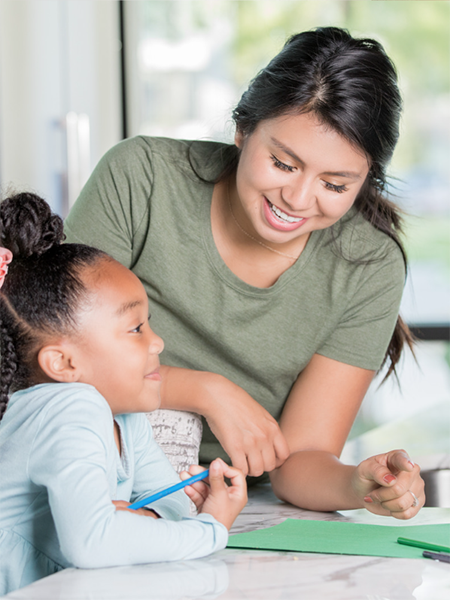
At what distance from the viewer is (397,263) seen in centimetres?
129

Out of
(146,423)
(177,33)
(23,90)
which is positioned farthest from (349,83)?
(177,33)

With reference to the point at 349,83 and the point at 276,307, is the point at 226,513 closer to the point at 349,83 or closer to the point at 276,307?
the point at 276,307

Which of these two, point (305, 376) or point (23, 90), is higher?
point (23, 90)

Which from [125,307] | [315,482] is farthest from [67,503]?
→ [315,482]

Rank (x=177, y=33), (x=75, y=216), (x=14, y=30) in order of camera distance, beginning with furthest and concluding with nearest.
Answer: (x=177, y=33)
(x=14, y=30)
(x=75, y=216)

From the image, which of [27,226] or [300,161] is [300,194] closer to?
[300,161]

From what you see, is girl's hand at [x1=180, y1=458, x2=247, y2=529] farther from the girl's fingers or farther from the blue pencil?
the girl's fingers

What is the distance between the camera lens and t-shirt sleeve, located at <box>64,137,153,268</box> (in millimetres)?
1256

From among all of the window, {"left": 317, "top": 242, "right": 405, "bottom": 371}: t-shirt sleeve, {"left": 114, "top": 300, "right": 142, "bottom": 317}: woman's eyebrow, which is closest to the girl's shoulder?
{"left": 114, "top": 300, "right": 142, "bottom": 317}: woman's eyebrow

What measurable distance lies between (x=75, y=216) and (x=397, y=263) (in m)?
0.60

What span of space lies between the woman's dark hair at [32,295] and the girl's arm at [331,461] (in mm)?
455

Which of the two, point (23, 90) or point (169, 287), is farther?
point (23, 90)

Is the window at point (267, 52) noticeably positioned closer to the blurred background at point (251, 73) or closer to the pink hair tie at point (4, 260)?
the blurred background at point (251, 73)

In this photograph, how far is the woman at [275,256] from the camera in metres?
1.12
